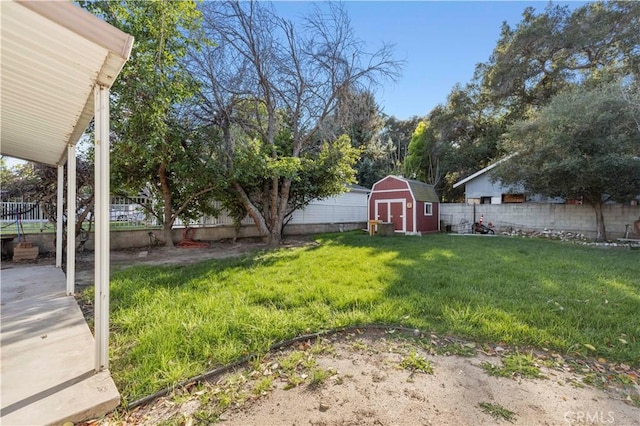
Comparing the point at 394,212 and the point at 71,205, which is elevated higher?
the point at 71,205

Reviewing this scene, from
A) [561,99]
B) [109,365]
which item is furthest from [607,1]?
[109,365]

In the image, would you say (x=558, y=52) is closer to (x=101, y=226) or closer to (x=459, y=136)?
(x=459, y=136)

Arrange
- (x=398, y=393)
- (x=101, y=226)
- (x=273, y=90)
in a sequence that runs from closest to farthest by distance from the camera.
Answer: (x=398, y=393)
(x=101, y=226)
(x=273, y=90)

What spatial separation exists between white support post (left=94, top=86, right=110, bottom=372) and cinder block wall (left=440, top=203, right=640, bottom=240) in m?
14.7

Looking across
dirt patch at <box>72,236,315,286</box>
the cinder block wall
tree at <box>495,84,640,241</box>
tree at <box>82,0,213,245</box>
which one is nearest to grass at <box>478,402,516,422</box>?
dirt patch at <box>72,236,315,286</box>

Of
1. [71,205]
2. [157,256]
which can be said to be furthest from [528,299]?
[157,256]

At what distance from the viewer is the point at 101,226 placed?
85.0 inches

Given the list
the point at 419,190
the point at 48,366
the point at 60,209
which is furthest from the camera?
the point at 419,190

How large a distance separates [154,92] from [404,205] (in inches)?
400

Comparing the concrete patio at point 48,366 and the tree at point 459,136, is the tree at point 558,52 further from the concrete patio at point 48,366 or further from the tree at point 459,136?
the concrete patio at point 48,366

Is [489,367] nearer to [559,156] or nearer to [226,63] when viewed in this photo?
[226,63]

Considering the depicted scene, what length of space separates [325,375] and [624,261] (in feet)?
25.2

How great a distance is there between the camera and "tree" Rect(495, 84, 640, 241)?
8.76 metres

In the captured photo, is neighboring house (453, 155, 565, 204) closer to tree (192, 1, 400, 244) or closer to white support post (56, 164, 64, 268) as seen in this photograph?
tree (192, 1, 400, 244)
